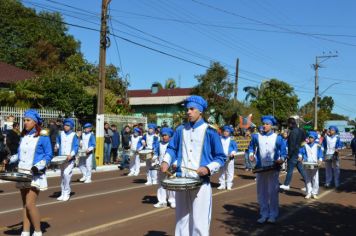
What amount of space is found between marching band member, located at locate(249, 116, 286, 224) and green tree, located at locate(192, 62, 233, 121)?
3325cm

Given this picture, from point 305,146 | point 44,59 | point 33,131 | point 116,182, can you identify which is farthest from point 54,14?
point 33,131

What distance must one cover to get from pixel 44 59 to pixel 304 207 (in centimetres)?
4301

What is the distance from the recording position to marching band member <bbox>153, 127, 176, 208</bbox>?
452 inches

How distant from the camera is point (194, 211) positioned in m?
6.12

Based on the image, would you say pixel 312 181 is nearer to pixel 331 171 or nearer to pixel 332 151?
pixel 332 151

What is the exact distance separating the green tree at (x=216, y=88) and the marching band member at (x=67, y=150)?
3139cm

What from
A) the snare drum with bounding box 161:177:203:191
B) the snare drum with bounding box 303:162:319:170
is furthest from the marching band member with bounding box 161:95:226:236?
the snare drum with bounding box 303:162:319:170

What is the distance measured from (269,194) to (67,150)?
5.19 metres

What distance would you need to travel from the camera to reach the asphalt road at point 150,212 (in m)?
8.92

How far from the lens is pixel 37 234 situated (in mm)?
7762

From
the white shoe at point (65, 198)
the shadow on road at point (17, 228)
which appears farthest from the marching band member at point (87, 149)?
the shadow on road at point (17, 228)

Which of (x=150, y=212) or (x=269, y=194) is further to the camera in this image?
(x=150, y=212)

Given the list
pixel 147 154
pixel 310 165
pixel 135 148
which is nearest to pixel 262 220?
pixel 310 165

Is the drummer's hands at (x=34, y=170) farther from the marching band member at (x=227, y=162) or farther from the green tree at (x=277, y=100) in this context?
the green tree at (x=277, y=100)
